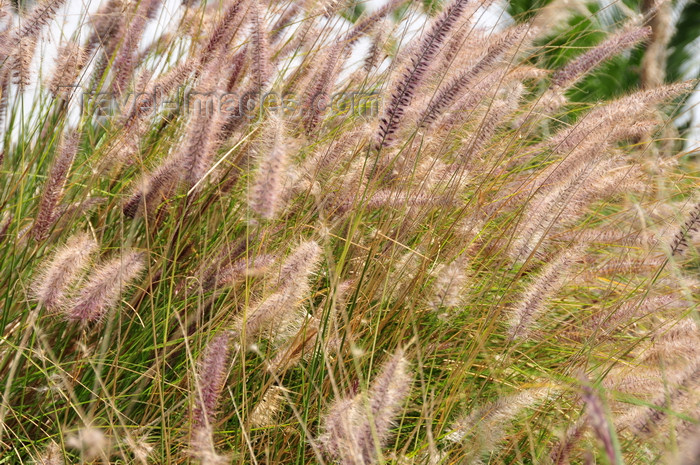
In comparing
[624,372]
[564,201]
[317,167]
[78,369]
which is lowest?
[78,369]

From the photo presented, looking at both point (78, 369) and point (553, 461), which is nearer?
point (553, 461)

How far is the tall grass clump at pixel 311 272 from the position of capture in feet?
3.55

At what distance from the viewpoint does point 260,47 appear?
1371 mm

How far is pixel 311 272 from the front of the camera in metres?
1.18

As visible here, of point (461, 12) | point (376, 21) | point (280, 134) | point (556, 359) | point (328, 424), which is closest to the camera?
point (328, 424)

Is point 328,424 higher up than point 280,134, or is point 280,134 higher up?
point 280,134

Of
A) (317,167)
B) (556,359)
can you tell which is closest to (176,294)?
(317,167)

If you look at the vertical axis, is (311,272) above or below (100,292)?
above

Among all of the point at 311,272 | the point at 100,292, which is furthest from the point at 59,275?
the point at 311,272

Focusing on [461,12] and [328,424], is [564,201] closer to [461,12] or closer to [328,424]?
[461,12]

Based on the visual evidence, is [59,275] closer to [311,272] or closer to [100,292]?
[100,292]

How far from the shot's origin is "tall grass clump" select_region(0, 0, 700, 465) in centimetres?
108

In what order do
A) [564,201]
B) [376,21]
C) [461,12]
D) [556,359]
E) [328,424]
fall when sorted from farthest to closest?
1. [376,21]
2. [556,359]
3. [564,201]
4. [461,12]
5. [328,424]

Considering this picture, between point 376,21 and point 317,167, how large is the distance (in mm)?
733
